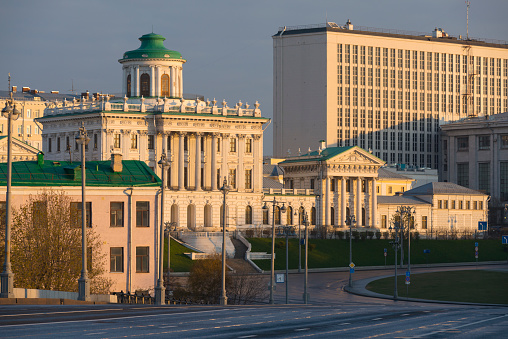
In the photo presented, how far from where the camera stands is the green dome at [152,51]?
16838 cm

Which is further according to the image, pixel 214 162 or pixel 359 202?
pixel 359 202

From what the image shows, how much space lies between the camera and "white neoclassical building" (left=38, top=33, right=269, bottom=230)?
15938cm

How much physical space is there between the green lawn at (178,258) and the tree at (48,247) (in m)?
48.0

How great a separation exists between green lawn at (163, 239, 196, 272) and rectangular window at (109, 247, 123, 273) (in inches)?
1570

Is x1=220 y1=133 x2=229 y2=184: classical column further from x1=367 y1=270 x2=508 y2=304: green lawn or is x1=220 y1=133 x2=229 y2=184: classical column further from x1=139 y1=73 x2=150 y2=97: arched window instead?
x1=367 y1=270 x2=508 y2=304: green lawn

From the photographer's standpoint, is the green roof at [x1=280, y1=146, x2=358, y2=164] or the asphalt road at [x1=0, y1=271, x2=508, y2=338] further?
the green roof at [x1=280, y1=146, x2=358, y2=164]

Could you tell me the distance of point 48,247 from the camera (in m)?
Result: 76.8

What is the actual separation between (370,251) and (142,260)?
8015cm

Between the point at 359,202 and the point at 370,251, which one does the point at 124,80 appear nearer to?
the point at 370,251

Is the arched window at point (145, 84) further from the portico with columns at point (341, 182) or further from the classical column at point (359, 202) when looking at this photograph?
the classical column at point (359, 202)

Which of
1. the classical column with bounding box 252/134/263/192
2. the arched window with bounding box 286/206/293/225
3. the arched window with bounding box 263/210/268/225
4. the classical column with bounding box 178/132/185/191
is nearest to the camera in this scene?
A: the classical column with bounding box 178/132/185/191

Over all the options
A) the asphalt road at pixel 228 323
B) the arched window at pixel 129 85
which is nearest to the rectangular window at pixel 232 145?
the arched window at pixel 129 85

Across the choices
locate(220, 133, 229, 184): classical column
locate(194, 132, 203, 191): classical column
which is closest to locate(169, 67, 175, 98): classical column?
locate(194, 132, 203, 191): classical column

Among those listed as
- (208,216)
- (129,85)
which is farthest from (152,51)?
(208,216)
